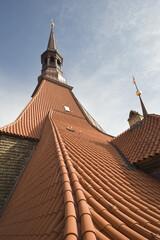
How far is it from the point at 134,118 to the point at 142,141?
8.20ft

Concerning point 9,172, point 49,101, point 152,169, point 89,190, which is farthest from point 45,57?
point 89,190

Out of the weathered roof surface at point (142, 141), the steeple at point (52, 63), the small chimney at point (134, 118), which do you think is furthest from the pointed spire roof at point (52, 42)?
the weathered roof surface at point (142, 141)

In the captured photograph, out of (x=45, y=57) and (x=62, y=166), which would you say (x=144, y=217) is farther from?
(x=45, y=57)

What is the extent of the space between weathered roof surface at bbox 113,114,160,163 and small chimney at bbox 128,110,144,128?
0.79m

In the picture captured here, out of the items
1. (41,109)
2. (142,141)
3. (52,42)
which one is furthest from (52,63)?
(142,141)

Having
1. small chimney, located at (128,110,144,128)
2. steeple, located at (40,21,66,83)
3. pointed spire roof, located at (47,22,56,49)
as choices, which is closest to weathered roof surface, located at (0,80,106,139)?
steeple, located at (40,21,66,83)

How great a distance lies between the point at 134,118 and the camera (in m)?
7.98

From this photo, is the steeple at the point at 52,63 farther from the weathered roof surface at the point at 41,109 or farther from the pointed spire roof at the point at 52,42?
the pointed spire roof at the point at 52,42

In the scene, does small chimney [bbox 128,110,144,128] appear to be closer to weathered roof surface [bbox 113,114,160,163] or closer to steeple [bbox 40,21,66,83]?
weathered roof surface [bbox 113,114,160,163]

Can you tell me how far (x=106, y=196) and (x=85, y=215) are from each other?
98 cm

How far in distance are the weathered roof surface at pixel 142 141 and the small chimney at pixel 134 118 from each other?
791 millimetres

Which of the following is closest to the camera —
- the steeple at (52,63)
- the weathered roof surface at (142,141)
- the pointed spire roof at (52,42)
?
the weathered roof surface at (142,141)

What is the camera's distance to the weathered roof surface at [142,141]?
196 inches

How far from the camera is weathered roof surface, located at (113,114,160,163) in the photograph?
4980mm
